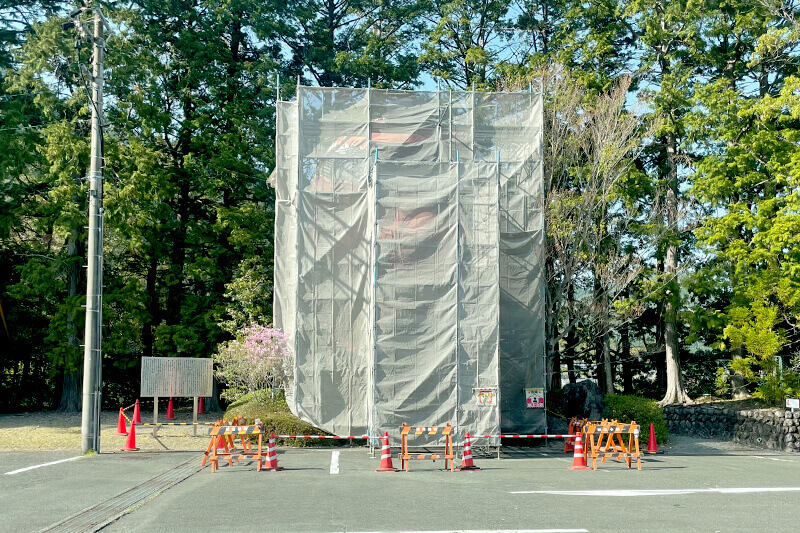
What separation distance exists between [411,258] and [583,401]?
26.7 ft

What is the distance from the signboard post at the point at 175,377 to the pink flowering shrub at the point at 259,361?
5.37 feet

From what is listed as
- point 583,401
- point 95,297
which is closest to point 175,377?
point 95,297

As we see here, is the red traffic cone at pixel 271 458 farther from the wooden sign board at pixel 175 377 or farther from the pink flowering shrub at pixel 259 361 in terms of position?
the pink flowering shrub at pixel 259 361

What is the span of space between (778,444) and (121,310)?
2505 centimetres

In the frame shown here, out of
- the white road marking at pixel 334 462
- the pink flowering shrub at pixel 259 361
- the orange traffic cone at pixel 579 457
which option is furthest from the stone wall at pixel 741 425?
the pink flowering shrub at pixel 259 361

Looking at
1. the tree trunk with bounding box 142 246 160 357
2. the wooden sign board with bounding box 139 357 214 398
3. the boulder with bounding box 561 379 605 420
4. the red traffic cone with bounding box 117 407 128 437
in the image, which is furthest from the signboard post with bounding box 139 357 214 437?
the boulder with bounding box 561 379 605 420

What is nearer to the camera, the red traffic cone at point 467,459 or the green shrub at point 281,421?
the red traffic cone at point 467,459

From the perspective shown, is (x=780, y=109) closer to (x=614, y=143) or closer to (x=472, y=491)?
(x=614, y=143)

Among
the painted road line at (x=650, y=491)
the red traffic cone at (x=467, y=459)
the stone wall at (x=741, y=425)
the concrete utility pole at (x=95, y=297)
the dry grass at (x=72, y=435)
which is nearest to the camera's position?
the painted road line at (x=650, y=491)

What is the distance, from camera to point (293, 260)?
23.3 metres

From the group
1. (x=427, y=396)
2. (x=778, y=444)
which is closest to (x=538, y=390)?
(x=427, y=396)

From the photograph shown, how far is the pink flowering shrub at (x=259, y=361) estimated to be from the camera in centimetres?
2353

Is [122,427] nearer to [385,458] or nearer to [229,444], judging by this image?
[229,444]

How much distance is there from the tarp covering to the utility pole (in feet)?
16.3
